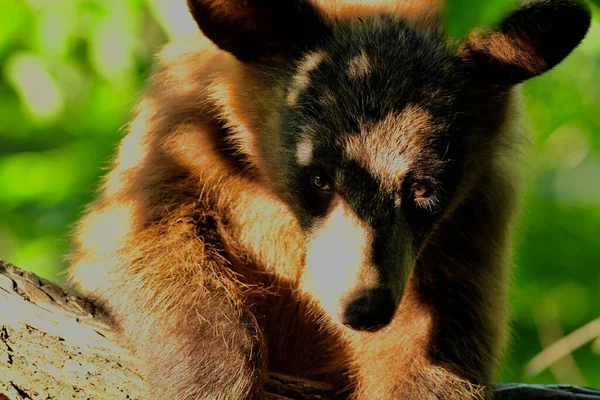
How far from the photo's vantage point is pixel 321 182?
14.0 ft

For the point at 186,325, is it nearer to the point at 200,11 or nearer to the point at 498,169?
the point at 200,11

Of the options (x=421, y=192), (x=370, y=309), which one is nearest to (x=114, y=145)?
(x=421, y=192)

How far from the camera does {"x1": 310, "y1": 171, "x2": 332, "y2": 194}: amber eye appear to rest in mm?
4219

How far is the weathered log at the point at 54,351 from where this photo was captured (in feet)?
13.4

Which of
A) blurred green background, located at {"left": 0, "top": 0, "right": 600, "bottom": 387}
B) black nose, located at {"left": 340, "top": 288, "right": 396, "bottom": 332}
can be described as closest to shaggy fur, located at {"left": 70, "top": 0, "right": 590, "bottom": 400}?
black nose, located at {"left": 340, "top": 288, "right": 396, "bottom": 332}

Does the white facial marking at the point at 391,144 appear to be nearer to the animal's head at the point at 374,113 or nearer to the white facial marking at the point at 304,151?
the animal's head at the point at 374,113

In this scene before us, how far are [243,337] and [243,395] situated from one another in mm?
282

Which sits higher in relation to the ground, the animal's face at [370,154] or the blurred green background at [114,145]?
the animal's face at [370,154]

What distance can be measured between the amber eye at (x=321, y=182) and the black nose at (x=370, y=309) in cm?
58

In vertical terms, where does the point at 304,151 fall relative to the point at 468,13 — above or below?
below

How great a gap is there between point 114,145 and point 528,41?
129 inches

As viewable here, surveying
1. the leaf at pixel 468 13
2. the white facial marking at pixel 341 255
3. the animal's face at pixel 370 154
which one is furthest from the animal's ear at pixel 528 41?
the leaf at pixel 468 13

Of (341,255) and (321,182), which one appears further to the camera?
A: (321,182)

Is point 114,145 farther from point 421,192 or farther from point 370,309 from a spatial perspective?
point 370,309
